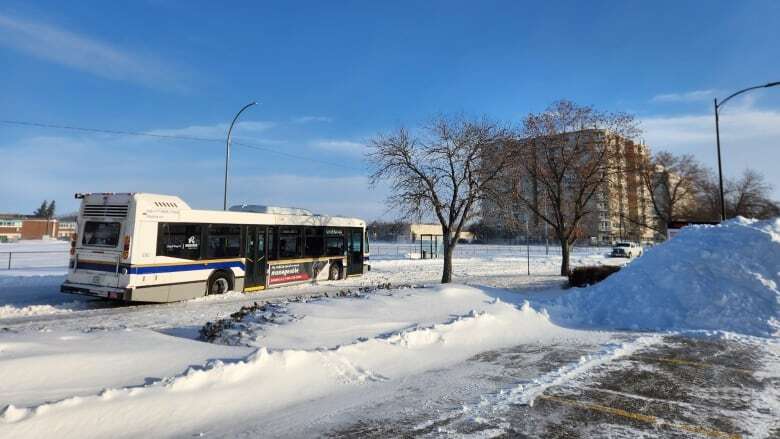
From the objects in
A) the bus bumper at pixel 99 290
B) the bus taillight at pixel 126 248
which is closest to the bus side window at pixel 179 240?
the bus taillight at pixel 126 248

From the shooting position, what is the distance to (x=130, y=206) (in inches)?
519

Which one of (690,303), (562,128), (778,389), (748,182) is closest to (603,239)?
(748,182)

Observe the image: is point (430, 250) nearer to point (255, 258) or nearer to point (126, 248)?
point (255, 258)

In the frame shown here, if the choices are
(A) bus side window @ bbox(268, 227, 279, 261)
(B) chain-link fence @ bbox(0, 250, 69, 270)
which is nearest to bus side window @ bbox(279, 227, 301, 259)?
(A) bus side window @ bbox(268, 227, 279, 261)

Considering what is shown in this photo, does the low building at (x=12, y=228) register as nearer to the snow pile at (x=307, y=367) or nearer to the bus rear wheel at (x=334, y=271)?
the bus rear wheel at (x=334, y=271)

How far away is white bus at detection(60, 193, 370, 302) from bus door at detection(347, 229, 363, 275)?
389 centimetres

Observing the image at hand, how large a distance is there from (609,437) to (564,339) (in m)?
5.20

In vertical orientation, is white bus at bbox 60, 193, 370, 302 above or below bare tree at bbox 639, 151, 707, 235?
below

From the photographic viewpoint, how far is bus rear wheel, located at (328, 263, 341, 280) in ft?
70.5

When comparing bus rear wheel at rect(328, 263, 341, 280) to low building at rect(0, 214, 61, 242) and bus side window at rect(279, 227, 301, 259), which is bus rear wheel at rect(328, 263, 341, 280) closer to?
bus side window at rect(279, 227, 301, 259)

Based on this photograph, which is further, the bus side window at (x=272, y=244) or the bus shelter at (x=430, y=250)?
the bus shelter at (x=430, y=250)

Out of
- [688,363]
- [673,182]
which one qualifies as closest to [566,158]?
[688,363]

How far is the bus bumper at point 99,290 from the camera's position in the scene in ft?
41.8

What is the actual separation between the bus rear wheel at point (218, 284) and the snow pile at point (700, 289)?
10810 millimetres
